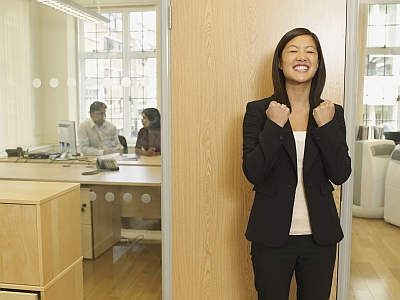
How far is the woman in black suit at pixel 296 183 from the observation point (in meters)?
1.78

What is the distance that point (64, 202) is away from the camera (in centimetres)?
245

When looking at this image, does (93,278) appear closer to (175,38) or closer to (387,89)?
(175,38)

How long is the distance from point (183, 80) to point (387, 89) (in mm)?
1043

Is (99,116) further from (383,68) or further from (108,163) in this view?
(383,68)

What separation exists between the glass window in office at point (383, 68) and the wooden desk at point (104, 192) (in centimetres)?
118

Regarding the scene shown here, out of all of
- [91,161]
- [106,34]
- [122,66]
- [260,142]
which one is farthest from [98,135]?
[260,142]

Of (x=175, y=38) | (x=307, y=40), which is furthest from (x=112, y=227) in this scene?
(x=307, y=40)

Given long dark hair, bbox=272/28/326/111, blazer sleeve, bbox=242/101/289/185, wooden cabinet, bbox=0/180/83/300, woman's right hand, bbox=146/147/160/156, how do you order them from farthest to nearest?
woman's right hand, bbox=146/147/160/156 → wooden cabinet, bbox=0/180/83/300 → long dark hair, bbox=272/28/326/111 → blazer sleeve, bbox=242/101/289/185

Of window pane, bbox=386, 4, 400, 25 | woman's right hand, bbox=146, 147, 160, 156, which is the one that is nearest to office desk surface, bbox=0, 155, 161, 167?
woman's right hand, bbox=146, 147, 160, 156

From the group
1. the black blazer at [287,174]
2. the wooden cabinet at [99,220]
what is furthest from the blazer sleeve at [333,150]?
the wooden cabinet at [99,220]

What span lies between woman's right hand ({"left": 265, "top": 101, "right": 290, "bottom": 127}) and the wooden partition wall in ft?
1.97

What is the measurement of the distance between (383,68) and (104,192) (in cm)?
163

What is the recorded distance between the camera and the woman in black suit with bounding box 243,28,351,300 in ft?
5.83

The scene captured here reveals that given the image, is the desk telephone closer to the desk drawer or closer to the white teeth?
the desk drawer
